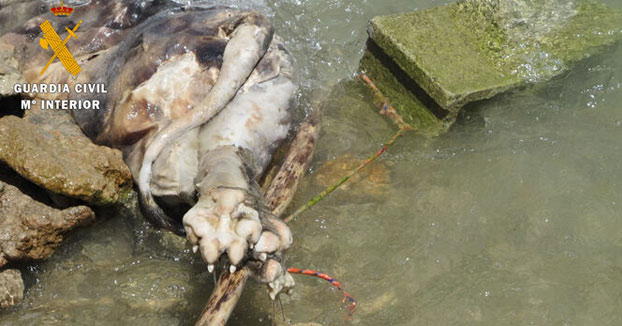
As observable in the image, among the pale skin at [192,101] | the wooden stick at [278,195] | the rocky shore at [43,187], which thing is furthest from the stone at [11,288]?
the wooden stick at [278,195]

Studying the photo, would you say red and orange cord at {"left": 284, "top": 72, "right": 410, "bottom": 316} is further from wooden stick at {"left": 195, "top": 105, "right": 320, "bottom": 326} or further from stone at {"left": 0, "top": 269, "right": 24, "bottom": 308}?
stone at {"left": 0, "top": 269, "right": 24, "bottom": 308}

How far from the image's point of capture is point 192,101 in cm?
332

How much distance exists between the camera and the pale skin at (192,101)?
307cm

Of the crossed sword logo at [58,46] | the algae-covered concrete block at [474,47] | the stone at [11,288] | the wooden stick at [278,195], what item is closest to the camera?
the wooden stick at [278,195]

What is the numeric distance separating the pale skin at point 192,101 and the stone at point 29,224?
0.38 m

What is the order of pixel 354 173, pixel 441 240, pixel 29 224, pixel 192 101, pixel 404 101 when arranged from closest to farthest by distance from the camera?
pixel 29 224
pixel 192 101
pixel 441 240
pixel 354 173
pixel 404 101

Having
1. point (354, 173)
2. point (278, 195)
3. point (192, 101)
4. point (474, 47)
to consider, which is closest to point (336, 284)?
→ point (278, 195)

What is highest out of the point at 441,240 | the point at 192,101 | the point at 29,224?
the point at 192,101

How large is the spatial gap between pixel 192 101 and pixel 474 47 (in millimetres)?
1989

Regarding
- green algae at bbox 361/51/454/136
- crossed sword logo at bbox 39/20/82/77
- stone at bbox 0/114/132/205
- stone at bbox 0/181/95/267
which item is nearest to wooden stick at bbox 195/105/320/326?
green algae at bbox 361/51/454/136

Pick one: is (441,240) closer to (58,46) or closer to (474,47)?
(474,47)

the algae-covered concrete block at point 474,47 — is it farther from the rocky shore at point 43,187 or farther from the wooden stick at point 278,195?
the rocky shore at point 43,187

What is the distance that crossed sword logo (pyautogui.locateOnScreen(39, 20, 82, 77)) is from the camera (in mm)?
3752

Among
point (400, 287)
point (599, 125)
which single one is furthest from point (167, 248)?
point (599, 125)
